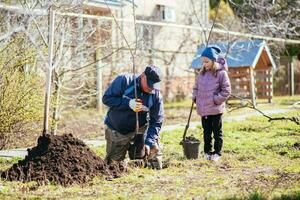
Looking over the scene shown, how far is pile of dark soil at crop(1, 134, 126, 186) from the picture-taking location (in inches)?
270

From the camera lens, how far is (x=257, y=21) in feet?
71.2

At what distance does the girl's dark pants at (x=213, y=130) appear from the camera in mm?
8867

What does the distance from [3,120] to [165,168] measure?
10.7ft

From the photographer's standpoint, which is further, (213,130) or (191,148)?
(213,130)

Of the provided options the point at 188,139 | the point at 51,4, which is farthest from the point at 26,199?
the point at 51,4

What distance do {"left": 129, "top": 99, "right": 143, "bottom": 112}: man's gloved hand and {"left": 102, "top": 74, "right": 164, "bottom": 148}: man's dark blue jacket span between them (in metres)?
0.14

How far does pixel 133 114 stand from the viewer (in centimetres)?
773

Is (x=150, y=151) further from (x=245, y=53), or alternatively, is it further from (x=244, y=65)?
(x=245, y=53)

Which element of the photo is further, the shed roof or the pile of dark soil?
the shed roof

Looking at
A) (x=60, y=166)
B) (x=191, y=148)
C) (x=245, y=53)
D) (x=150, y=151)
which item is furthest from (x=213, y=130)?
(x=245, y=53)

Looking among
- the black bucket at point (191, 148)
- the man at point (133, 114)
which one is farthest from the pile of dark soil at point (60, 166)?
the black bucket at point (191, 148)

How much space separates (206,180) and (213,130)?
6.81 feet

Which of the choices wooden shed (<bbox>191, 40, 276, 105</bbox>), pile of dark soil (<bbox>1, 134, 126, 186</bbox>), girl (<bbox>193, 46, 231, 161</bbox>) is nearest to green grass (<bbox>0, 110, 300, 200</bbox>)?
pile of dark soil (<bbox>1, 134, 126, 186</bbox>)

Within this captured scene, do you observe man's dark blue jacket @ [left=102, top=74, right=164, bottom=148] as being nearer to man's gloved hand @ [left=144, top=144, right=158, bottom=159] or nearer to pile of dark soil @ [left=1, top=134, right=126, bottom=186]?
man's gloved hand @ [left=144, top=144, right=158, bottom=159]
